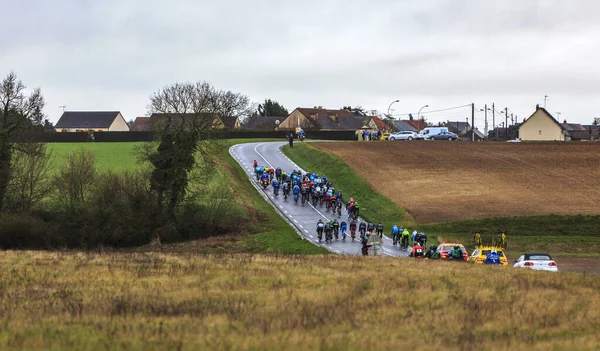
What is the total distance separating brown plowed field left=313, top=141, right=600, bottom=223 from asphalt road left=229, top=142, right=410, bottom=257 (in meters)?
4.83

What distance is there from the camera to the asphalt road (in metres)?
45.1

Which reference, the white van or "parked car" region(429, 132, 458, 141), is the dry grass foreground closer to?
"parked car" region(429, 132, 458, 141)

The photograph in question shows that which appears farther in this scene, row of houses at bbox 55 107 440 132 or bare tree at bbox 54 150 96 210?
row of houses at bbox 55 107 440 132

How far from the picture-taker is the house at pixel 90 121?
162 m

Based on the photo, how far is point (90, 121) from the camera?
6452 inches

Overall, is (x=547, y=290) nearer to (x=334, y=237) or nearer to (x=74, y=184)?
(x=334, y=237)

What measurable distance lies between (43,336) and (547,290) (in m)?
13.4

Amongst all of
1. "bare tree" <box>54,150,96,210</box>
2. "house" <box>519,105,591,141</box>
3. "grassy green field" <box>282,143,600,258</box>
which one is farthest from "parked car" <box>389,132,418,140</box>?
"bare tree" <box>54,150,96,210</box>

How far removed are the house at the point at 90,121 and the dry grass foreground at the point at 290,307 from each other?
13717cm

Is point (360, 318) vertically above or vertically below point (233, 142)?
below

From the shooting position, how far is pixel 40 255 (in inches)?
1310

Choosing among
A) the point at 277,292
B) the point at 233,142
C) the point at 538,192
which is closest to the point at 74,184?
the point at 538,192

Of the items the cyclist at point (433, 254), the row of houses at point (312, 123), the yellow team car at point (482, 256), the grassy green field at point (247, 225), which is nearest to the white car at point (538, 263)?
the yellow team car at point (482, 256)

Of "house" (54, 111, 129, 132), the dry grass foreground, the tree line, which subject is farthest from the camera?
"house" (54, 111, 129, 132)
